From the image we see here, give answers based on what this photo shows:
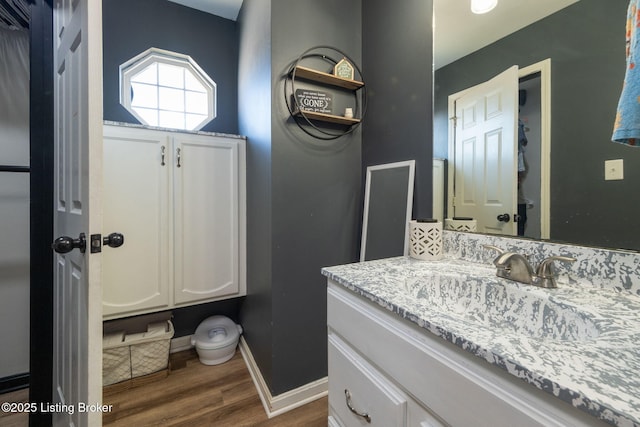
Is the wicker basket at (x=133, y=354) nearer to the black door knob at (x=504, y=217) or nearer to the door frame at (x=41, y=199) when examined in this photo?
the door frame at (x=41, y=199)

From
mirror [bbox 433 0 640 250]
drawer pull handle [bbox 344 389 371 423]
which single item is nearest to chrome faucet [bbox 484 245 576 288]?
mirror [bbox 433 0 640 250]

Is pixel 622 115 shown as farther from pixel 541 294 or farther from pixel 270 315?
pixel 270 315

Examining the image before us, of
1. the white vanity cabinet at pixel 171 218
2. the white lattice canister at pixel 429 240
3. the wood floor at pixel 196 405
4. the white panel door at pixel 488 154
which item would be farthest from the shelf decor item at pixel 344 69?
the wood floor at pixel 196 405

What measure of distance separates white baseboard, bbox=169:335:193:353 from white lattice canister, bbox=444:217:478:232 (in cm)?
205

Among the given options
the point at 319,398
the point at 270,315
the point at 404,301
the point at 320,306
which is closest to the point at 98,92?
the point at 404,301

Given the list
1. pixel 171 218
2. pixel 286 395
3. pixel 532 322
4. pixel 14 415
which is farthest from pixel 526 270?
pixel 14 415

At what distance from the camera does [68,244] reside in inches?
30.0

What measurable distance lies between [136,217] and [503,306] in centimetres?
188

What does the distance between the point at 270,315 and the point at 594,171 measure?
143 centimetres

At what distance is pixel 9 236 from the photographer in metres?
1.47

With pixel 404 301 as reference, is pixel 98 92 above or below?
above

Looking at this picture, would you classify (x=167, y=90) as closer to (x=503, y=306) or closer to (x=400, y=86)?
(x=400, y=86)

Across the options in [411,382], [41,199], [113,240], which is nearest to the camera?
[411,382]

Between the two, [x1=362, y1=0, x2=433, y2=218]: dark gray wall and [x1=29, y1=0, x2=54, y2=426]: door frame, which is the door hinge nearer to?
[x1=29, y1=0, x2=54, y2=426]: door frame
